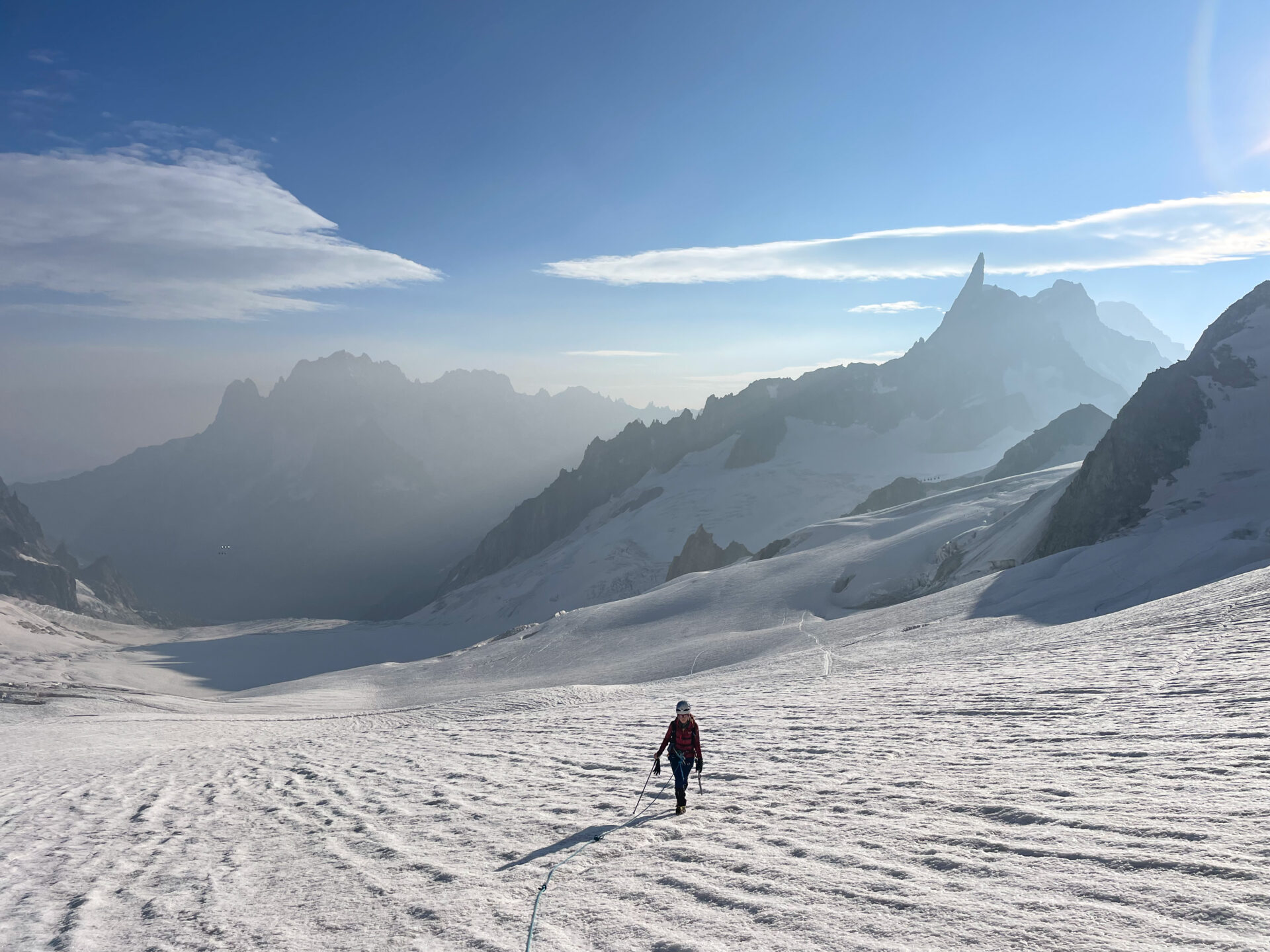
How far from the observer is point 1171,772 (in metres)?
6.91

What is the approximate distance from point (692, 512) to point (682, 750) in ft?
300

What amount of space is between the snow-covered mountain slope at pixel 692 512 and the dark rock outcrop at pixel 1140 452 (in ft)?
159

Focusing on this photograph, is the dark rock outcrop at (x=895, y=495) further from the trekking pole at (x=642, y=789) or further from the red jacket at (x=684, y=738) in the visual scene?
the red jacket at (x=684, y=738)

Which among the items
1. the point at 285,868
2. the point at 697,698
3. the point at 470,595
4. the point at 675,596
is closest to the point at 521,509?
the point at 470,595

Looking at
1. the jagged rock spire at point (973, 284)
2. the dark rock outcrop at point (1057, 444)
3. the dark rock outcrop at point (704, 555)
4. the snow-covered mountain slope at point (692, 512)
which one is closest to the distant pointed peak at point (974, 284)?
the jagged rock spire at point (973, 284)

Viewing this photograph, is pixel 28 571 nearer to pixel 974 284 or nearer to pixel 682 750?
pixel 682 750

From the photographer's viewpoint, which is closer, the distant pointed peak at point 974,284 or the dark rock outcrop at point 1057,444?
the dark rock outcrop at point 1057,444

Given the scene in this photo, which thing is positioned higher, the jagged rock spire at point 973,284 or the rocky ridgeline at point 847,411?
the jagged rock spire at point 973,284

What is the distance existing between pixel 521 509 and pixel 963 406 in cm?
8548

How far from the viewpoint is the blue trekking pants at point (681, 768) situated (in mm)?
7930

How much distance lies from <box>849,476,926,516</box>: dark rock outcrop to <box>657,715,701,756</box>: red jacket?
2490 inches

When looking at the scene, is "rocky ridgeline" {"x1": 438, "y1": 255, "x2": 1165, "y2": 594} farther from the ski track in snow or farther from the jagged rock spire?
the ski track in snow

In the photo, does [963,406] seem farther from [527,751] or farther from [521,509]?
[527,751]

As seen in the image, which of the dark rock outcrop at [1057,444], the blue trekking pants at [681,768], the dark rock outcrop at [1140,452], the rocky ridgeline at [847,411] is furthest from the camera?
the rocky ridgeline at [847,411]
